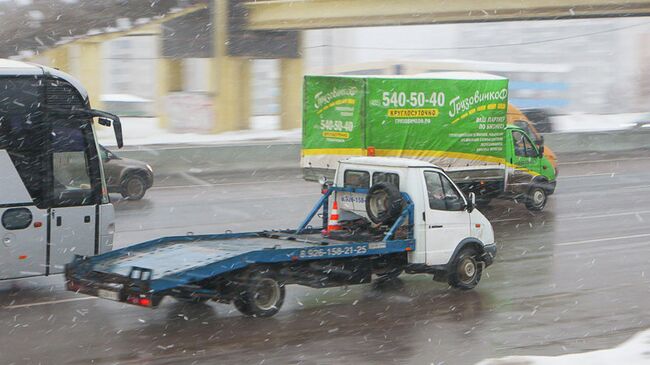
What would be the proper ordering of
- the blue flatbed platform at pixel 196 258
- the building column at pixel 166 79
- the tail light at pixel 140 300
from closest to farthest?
1. the tail light at pixel 140 300
2. the blue flatbed platform at pixel 196 258
3. the building column at pixel 166 79

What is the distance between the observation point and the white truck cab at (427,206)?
12.2 m

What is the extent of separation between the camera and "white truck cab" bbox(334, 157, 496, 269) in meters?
12.2

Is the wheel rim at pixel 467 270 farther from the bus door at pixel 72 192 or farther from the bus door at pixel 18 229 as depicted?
the bus door at pixel 18 229

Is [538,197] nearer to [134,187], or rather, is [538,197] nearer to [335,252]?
[134,187]

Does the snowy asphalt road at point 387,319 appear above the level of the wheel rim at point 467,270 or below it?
below

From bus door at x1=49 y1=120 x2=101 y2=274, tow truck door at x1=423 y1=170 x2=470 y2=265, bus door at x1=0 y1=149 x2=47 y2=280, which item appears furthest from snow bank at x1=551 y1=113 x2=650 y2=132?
bus door at x1=0 y1=149 x2=47 y2=280

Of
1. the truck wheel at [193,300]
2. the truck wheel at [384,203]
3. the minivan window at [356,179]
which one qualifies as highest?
the minivan window at [356,179]

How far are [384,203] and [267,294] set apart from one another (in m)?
2.11

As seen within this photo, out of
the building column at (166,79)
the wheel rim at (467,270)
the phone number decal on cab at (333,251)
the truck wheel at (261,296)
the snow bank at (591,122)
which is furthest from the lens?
the snow bank at (591,122)

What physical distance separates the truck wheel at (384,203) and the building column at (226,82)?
29.8m

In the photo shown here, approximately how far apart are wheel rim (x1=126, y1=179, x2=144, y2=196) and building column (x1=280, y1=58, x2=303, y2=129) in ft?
72.4

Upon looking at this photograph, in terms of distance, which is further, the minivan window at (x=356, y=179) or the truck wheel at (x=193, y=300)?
the minivan window at (x=356, y=179)

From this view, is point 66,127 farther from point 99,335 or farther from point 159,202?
point 159,202

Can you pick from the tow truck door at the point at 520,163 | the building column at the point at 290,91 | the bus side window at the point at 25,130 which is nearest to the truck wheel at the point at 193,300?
the bus side window at the point at 25,130
